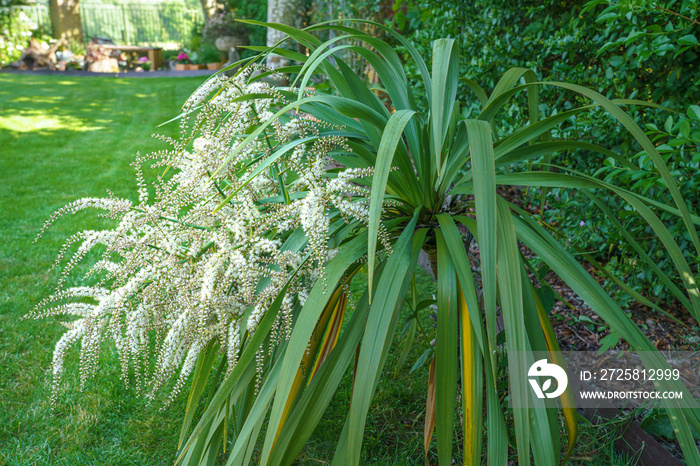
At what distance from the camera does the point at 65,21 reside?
45.0 feet

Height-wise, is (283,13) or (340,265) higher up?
(283,13)

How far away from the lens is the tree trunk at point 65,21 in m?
13.5

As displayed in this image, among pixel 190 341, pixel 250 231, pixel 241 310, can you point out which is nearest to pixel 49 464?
pixel 190 341

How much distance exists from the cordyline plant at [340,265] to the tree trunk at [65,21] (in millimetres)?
14877

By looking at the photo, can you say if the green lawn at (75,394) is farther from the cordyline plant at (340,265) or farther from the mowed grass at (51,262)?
the cordyline plant at (340,265)

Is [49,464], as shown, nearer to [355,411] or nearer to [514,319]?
[355,411]

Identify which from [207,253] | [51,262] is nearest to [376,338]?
[207,253]

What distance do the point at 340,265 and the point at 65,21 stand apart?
1575 centimetres

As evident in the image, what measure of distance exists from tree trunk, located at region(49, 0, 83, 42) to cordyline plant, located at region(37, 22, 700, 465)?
14.9m

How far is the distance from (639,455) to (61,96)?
9.82 metres

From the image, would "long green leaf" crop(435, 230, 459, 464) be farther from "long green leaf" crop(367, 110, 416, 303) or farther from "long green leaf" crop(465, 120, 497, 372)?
"long green leaf" crop(367, 110, 416, 303)

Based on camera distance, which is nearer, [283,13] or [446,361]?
[446,361]

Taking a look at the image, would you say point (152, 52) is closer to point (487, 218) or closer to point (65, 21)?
point (65, 21)

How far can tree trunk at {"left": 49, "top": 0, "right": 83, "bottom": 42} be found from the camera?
13.5 metres
